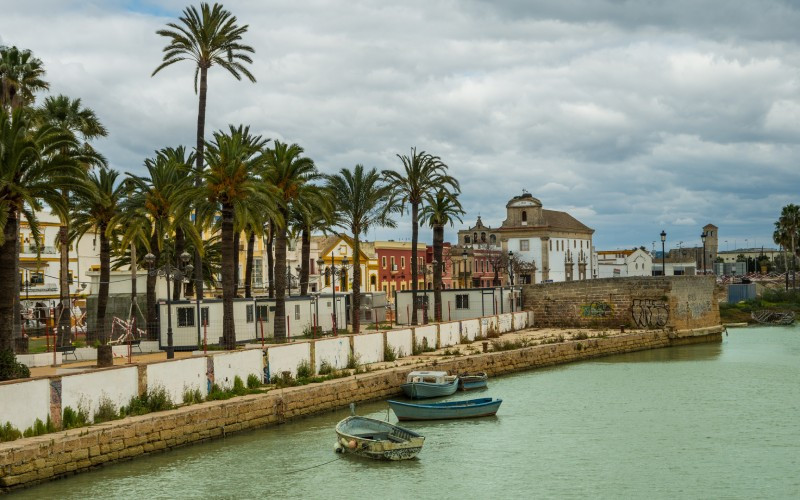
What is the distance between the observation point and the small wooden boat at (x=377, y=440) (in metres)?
26.6

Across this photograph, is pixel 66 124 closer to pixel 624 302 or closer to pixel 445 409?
pixel 445 409

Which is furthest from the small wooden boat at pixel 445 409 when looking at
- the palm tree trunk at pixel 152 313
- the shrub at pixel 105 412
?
the palm tree trunk at pixel 152 313

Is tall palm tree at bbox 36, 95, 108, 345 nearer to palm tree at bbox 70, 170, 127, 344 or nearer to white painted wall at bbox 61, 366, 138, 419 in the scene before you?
palm tree at bbox 70, 170, 127, 344

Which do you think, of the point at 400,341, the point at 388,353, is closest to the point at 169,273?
the point at 388,353

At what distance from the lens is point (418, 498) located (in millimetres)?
23359

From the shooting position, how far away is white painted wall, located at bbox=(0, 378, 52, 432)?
23.6m

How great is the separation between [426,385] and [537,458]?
33.9 ft

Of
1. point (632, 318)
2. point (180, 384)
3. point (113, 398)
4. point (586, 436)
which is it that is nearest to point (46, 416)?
point (113, 398)

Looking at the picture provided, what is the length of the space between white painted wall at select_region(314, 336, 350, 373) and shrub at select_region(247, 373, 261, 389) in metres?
3.86

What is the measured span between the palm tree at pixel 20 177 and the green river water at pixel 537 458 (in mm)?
8399

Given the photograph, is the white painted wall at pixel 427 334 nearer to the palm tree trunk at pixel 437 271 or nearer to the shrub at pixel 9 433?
the palm tree trunk at pixel 437 271

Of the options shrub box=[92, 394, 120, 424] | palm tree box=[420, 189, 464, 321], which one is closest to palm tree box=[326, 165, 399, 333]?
palm tree box=[420, 189, 464, 321]

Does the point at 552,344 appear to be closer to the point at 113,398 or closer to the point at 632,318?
the point at 632,318

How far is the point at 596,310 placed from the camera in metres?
68.1
